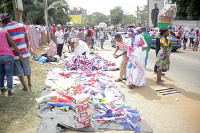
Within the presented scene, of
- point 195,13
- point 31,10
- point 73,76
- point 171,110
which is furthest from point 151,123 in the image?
point 31,10

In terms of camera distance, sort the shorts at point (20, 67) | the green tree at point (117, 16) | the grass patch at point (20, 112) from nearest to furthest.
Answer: the grass patch at point (20, 112)
the shorts at point (20, 67)
the green tree at point (117, 16)

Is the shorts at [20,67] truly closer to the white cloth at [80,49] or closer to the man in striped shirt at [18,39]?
the man in striped shirt at [18,39]

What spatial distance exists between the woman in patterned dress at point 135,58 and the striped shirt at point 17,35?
3.24 meters

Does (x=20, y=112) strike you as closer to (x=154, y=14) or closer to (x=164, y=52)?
(x=164, y=52)

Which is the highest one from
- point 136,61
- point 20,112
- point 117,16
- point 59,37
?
point 117,16

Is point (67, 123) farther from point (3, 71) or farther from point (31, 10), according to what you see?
point (31, 10)

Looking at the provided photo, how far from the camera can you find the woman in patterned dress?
5406 mm

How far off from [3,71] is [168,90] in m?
4.97

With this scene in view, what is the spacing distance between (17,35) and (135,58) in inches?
142

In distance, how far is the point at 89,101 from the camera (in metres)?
4.26

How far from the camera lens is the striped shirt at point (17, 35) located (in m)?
4.32

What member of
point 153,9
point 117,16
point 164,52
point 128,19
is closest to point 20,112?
point 164,52

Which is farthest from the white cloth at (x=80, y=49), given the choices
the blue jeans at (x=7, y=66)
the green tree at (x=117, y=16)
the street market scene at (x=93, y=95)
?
the green tree at (x=117, y=16)

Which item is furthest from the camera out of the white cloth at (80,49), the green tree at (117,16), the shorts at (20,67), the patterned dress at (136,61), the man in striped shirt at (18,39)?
the green tree at (117,16)
